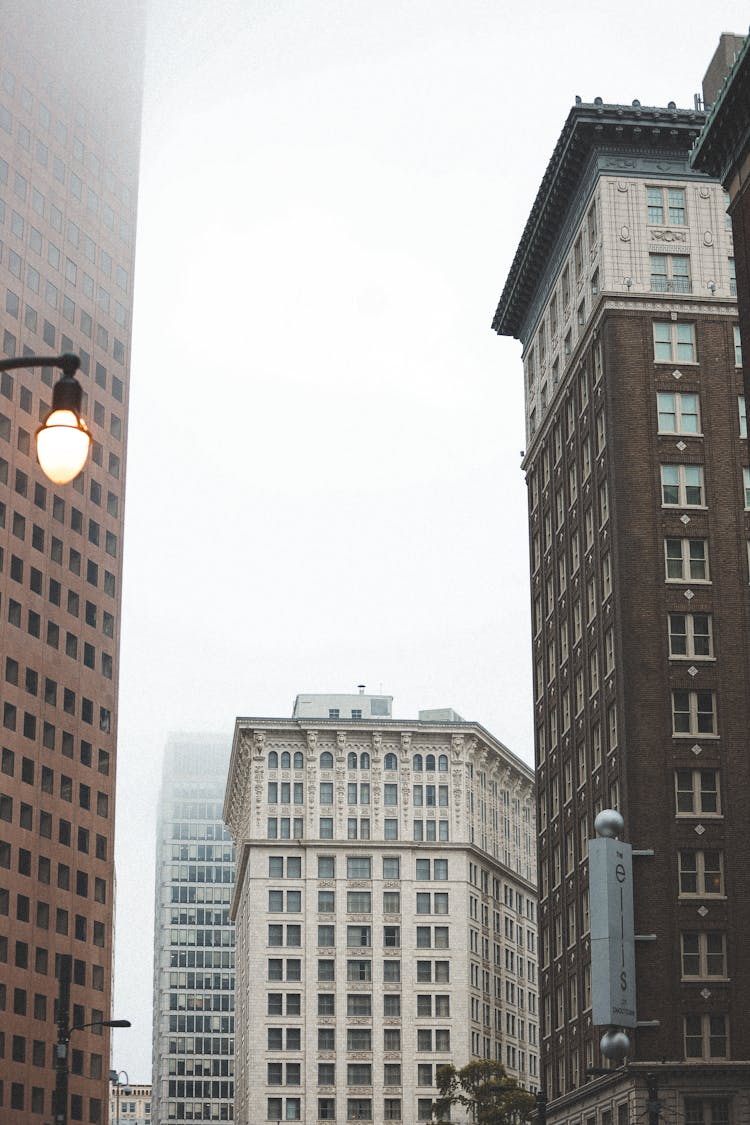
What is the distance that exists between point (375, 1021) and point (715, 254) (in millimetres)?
89738

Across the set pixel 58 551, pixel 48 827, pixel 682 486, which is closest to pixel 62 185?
pixel 58 551

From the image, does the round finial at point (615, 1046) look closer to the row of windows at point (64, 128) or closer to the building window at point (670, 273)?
the building window at point (670, 273)

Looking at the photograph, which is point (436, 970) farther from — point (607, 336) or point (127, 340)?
point (607, 336)

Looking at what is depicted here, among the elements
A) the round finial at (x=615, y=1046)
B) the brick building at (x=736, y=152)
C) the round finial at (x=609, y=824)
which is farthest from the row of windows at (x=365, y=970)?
the brick building at (x=736, y=152)

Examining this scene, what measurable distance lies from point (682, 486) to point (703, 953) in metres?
23.4

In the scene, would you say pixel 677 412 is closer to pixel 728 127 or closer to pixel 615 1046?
pixel 615 1046

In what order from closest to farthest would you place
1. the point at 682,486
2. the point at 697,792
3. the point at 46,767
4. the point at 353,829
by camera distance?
1. the point at 697,792
2. the point at 682,486
3. the point at 46,767
4. the point at 353,829

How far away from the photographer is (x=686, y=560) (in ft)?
292

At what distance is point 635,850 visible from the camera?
84.3 meters

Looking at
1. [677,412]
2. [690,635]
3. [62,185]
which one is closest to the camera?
[690,635]

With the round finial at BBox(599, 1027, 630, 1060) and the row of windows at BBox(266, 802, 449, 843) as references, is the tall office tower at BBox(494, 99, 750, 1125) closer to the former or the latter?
the round finial at BBox(599, 1027, 630, 1060)

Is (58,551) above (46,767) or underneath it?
above

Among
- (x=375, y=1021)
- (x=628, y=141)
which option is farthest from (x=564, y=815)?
(x=375, y=1021)

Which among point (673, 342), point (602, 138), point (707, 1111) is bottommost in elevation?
point (707, 1111)
